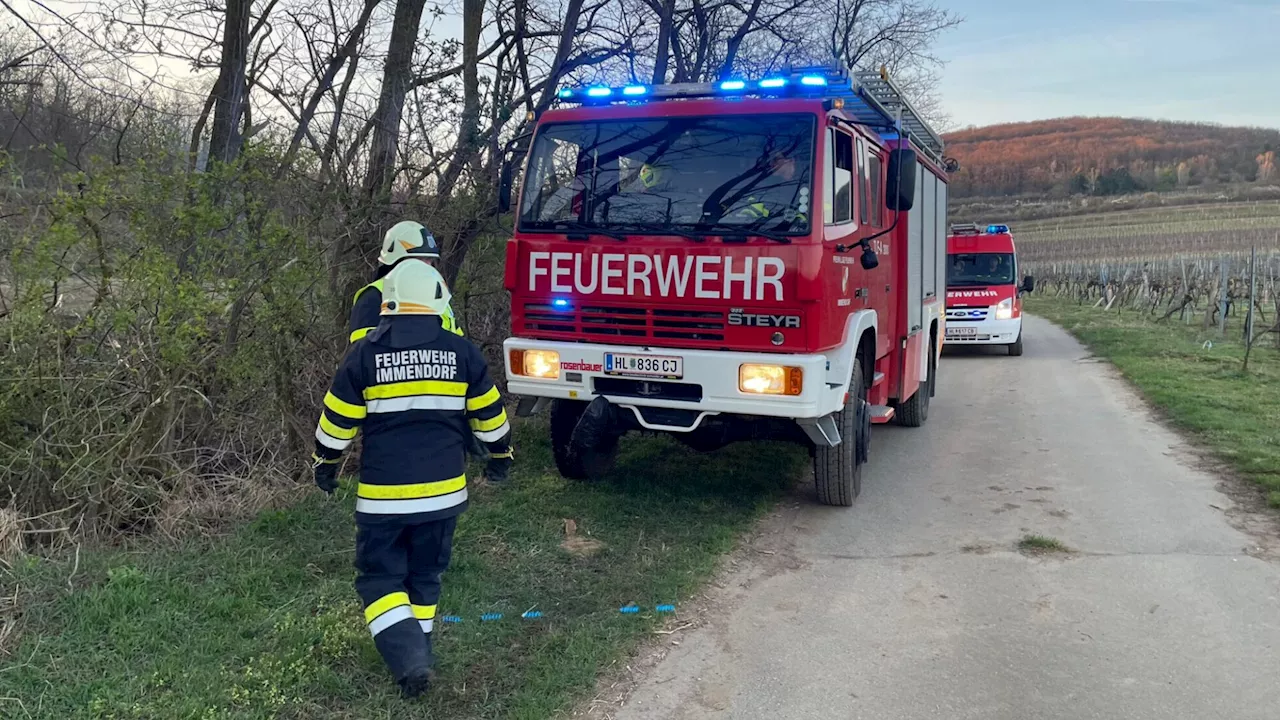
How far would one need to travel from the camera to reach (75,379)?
4.46 metres

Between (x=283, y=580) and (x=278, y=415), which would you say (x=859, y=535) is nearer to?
(x=283, y=580)

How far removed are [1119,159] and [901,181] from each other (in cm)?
10012

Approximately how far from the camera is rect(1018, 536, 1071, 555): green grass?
5.42 meters

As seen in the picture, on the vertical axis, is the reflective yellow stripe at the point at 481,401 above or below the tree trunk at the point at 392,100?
below

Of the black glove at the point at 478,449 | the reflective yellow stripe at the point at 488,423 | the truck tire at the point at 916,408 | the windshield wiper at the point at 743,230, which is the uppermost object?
the windshield wiper at the point at 743,230

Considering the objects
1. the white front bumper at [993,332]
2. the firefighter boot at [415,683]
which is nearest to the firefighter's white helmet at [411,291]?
the firefighter boot at [415,683]

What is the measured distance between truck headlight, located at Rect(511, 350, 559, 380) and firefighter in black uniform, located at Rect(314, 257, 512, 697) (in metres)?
2.10

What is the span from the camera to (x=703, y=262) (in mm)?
5309

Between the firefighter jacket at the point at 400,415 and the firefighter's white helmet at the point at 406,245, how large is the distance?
38cm

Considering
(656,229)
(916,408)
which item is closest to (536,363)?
(656,229)

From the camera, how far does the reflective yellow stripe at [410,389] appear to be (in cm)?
341

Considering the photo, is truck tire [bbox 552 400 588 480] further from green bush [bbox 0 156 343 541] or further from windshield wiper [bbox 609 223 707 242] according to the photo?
green bush [bbox 0 156 343 541]

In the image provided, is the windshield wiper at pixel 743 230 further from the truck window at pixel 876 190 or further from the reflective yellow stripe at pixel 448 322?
the reflective yellow stripe at pixel 448 322

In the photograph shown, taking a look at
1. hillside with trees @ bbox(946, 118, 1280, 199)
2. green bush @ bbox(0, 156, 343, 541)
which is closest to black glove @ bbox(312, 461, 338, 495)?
green bush @ bbox(0, 156, 343, 541)
